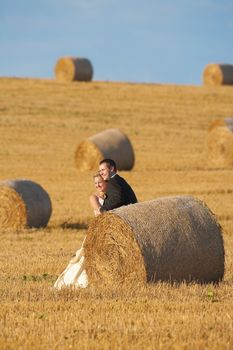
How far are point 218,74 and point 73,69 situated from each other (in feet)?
26.1

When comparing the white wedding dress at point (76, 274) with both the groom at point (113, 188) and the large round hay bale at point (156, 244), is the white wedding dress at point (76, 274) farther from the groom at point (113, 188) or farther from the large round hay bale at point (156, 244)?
the groom at point (113, 188)

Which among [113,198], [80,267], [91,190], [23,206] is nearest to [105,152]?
[91,190]

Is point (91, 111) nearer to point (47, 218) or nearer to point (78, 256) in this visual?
point (47, 218)

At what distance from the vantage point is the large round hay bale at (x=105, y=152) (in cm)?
2792

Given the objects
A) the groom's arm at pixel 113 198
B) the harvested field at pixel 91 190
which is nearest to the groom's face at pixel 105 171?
the groom's arm at pixel 113 198

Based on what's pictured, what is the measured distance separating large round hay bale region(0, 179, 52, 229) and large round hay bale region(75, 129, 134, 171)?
10.0 m

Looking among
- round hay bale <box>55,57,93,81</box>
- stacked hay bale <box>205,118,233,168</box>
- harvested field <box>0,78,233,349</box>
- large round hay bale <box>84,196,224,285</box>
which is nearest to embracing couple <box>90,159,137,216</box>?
large round hay bale <box>84,196,224,285</box>

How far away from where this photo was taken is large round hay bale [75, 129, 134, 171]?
27.9 meters

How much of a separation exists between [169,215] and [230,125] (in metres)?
20.5

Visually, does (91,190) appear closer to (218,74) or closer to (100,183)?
(100,183)

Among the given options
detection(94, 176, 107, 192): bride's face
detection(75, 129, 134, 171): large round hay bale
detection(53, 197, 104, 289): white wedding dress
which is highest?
detection(94, 176, 107, 192): bride's face

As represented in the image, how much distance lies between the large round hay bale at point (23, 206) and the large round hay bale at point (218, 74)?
36.0 meters

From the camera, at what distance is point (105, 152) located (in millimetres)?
28016

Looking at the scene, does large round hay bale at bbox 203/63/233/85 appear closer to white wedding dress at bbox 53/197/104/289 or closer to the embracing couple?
the embracing couple
